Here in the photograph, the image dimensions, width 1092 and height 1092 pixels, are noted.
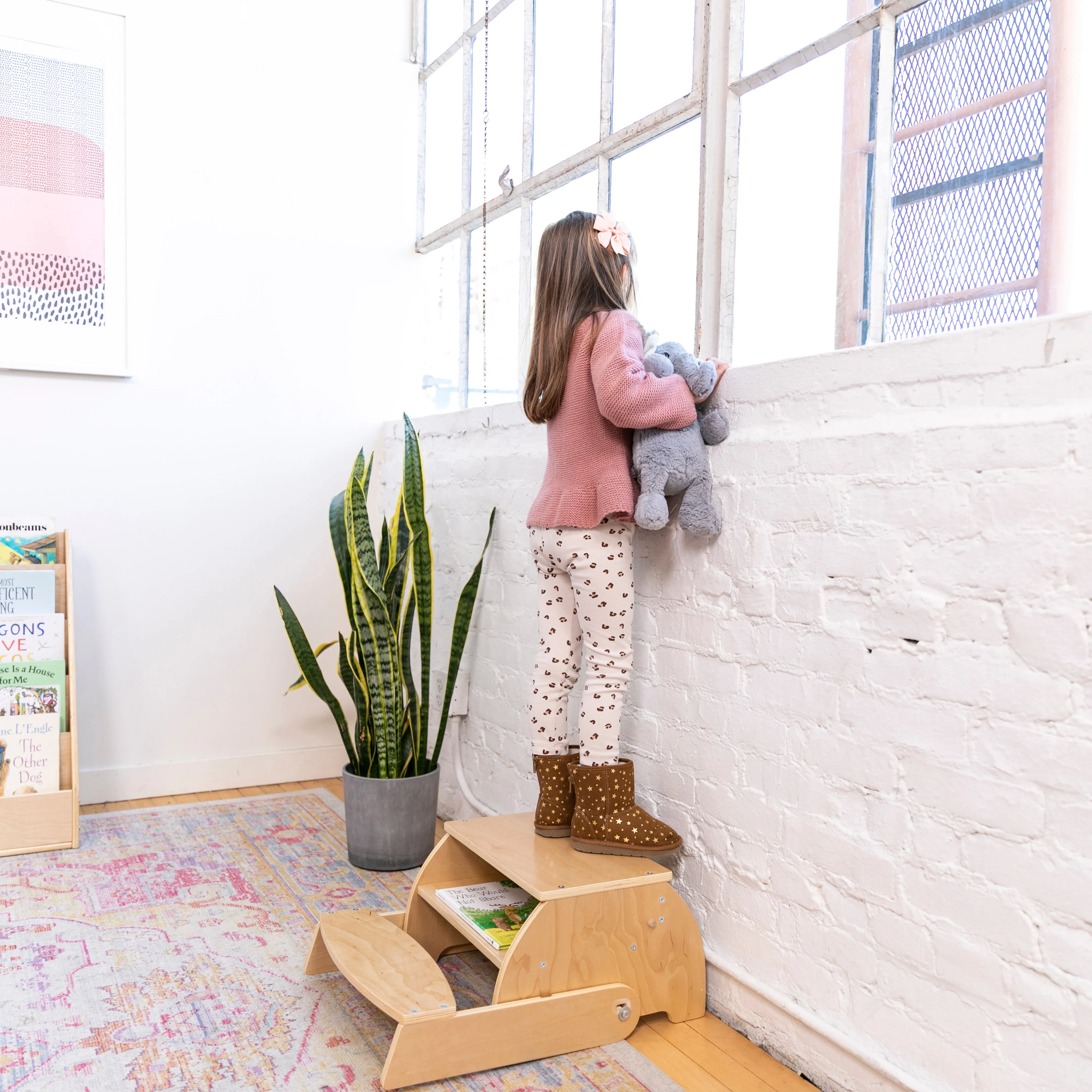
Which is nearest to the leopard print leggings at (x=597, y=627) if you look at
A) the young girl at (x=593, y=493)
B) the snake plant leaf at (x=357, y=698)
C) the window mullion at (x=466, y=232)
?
the young girl at (x=593, y=493)

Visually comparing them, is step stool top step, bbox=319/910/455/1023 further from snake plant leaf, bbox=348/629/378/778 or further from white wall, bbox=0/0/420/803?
white wall, bbox=0/0/420/803

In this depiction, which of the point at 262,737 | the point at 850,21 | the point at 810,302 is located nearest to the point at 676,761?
the point at 810,302

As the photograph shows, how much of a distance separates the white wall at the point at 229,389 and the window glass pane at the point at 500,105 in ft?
1.30

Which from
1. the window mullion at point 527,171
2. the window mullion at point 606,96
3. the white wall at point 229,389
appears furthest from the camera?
the white wall at point 229,389

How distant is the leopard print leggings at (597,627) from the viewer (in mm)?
1904

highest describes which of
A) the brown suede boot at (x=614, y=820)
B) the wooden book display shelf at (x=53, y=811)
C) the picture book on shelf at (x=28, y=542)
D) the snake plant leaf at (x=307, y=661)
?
the picture book on shelf at (x=28, y=542)

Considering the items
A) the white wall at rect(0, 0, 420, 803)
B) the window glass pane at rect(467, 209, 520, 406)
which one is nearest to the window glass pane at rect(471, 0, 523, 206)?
the window glass pane at rect(467, 209, 520, 406)

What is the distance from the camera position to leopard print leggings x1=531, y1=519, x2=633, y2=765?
1.90m

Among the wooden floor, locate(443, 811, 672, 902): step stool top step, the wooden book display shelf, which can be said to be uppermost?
locate(443, 811, 672, 902): step stool top step

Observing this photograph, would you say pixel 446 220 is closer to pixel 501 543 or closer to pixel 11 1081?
pixel 501 543

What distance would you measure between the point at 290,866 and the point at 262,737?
78cm

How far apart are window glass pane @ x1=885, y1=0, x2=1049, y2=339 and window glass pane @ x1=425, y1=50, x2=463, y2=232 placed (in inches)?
69.3

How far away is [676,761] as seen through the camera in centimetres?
194

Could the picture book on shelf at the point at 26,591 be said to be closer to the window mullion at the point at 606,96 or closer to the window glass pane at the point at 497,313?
the window glass pane at the point at 497,313
